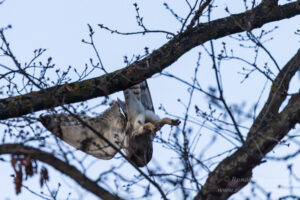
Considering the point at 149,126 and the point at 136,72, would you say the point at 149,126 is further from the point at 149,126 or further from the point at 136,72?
the point at 136,72

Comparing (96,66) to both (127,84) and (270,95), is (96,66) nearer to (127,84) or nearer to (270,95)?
(127,84)

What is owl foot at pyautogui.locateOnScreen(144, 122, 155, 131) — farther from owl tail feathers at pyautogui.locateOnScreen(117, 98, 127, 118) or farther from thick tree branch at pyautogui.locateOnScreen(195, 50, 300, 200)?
thick tree branch at pyautogui.locateOnScreen(195, 50, 300, 200)

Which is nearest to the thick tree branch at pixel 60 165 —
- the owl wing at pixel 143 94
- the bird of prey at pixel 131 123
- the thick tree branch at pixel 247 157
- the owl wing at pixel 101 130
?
the thick tree branch at pixel 247 157

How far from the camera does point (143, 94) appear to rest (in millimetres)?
7887

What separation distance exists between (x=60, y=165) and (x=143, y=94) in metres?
4.59

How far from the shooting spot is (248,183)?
456cm

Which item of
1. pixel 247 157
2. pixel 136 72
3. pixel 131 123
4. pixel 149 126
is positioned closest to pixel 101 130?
pixel 131 123

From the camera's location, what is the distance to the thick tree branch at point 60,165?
10.6 feet

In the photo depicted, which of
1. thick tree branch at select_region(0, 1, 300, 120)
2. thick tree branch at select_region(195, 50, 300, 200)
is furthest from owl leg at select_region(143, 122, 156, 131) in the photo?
thick tree branch at select_region(195, 50, 300, 200)

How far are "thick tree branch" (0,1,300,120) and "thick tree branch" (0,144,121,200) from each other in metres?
2.09

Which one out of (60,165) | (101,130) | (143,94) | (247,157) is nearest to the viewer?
(60,165)

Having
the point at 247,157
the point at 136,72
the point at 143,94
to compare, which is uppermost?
the point at 143,94

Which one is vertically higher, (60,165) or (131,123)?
(131,123)

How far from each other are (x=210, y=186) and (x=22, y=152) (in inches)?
64.0
